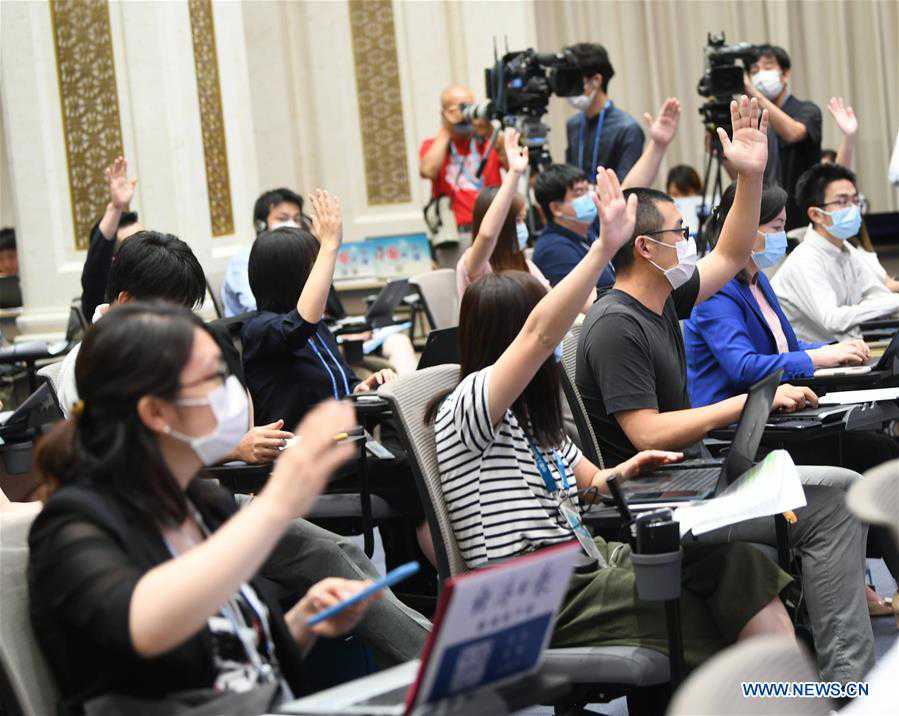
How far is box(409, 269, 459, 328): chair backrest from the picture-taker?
5.25 metres

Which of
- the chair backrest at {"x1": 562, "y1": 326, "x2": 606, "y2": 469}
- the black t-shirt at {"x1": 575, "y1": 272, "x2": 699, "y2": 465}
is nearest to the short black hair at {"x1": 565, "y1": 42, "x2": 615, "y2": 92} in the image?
the black t-shirt at {"x1": 575, "y1": 272, "x2": 699, "y2": 465}

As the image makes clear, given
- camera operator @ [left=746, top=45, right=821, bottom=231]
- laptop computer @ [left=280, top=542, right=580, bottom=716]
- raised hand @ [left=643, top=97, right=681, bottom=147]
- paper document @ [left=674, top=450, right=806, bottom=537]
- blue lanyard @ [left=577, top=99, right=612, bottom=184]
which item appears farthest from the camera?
camera operator @ [left=746, top=45, right=821, bottom=231]

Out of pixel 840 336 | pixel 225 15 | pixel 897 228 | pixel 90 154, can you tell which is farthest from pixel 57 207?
pixel 897 228

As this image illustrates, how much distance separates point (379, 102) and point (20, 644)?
587 cm

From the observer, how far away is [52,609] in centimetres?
Answer: 159

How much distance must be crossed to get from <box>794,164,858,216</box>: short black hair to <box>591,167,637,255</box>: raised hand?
2.40m

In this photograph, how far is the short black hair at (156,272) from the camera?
113 inches

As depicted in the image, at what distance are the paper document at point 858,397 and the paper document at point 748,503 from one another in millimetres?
667

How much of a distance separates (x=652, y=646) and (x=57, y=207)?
415 centimetres

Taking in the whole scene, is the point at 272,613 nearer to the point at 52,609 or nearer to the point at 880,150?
the point at 52,609

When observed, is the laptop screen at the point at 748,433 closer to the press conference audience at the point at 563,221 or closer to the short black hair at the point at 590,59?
the press conference audience at the point at 563,221

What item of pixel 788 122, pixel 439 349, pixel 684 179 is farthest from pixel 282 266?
pixel 684 179

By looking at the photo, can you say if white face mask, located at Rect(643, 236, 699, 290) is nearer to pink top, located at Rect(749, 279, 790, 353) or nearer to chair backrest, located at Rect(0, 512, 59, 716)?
pink top, located at Rect(749, 279, 790, 353)

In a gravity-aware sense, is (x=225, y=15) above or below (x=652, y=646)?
above
